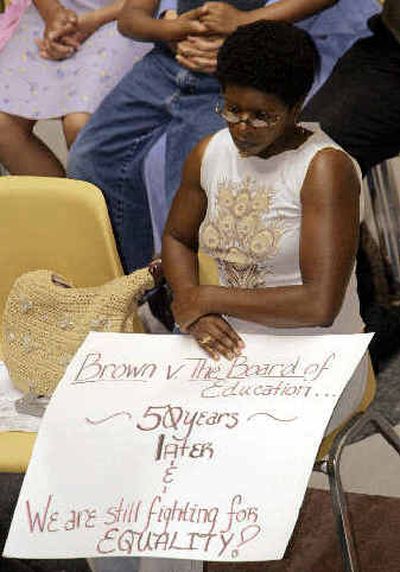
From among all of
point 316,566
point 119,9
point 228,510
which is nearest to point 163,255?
point 228,510

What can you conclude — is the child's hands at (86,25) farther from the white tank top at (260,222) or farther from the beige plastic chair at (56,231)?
the white tank top at (260,222)

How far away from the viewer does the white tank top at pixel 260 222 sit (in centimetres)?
174

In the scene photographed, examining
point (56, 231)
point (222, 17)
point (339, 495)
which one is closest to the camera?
point (339, 495)

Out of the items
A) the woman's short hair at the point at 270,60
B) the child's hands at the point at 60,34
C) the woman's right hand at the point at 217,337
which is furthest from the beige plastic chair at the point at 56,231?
the child's hands at the point at 60,34

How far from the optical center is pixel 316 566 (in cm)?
238

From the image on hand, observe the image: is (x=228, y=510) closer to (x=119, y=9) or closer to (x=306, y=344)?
(x=306, y=344)

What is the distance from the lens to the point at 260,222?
1.76m

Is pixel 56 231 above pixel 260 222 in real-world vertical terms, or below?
below

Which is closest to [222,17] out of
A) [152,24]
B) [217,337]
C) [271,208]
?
[152,24]

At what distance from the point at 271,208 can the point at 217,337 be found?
0.66 feet

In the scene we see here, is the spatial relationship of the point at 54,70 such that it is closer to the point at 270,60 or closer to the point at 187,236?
the point at 187,236

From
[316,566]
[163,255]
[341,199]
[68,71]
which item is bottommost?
[316,566]

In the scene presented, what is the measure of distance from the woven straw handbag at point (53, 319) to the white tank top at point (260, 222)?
→ 174 mm

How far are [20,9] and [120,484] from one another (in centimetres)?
Result: 169
